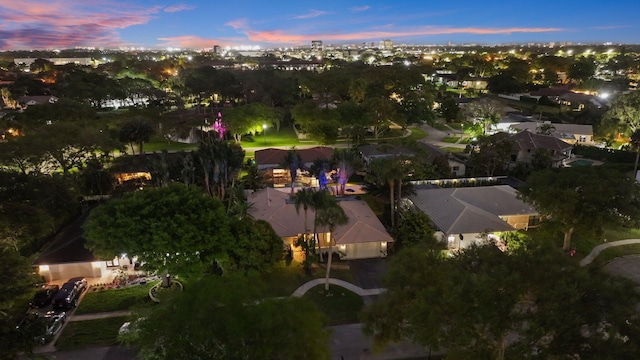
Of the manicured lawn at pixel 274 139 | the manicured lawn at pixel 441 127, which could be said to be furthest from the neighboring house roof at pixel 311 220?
the manicured lawn at pixel 441 127

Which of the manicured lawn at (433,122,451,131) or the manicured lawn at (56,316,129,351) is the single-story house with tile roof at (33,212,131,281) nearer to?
the manicured lawn at (56,316,129,351)

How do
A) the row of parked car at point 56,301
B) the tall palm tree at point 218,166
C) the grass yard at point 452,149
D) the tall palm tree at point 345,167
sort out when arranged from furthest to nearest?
the grass yard at point 452,149
the tall palm tree at point 345,167
the tall palm tree at point 218,166
the row of parked car at point 56,301

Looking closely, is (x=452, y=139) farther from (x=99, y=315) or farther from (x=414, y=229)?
(x=99, y=315)

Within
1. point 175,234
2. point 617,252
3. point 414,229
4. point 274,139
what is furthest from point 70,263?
point 274,139

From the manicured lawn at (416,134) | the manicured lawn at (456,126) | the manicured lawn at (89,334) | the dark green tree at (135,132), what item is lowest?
the manicured lawn at (89,334)

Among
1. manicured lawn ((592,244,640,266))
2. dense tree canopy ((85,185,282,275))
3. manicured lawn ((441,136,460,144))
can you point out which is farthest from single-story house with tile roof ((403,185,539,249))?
manicured lawn ((441,136,460,144))

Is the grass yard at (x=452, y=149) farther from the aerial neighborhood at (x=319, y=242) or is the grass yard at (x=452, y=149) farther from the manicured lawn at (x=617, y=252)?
the manicured lawn at (x=617, y=252)

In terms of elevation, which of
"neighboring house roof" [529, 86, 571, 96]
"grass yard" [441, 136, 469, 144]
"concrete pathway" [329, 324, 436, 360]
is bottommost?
"concrete pathway" [329, 324, 436, 360]

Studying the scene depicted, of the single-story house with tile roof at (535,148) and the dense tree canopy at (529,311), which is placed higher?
the dense tree canopy at (529,311)
